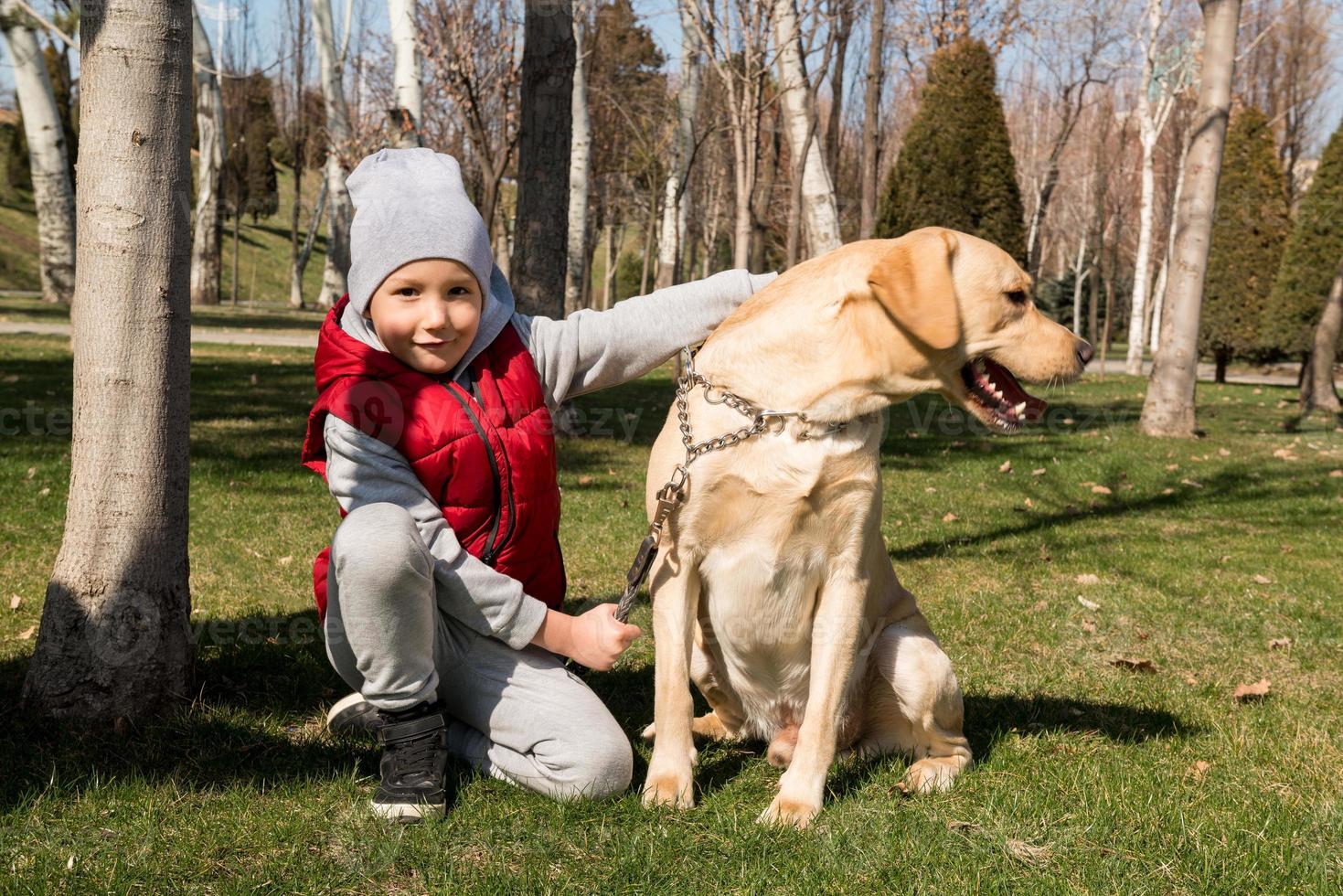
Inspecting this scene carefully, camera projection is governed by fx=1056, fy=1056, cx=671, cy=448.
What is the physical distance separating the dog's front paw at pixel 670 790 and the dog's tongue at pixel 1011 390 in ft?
4.20

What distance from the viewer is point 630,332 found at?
2.97 metres

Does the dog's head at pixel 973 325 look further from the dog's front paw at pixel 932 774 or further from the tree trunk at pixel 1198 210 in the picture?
the tree trunk at pixel 1198 210

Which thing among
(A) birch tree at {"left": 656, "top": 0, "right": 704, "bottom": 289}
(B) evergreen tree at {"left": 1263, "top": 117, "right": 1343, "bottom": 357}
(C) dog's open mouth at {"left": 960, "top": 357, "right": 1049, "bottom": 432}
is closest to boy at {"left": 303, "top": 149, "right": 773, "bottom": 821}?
(C) dog's open mouth at {"left": 960, "top": 357, "right": 1049, "bottom": 432}

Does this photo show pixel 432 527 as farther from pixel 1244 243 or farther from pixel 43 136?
pixel 1244 243

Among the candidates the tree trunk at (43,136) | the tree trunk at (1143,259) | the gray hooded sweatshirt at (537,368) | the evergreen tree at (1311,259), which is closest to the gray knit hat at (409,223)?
the gray hooded sweatshirt at (537,368)

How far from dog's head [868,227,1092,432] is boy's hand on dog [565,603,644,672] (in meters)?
0.94

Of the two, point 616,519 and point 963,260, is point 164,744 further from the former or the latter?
point 616,519

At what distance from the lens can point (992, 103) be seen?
762 inches

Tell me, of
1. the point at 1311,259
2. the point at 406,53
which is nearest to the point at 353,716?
the point at 406,53

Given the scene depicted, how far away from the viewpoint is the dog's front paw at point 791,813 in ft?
8.43

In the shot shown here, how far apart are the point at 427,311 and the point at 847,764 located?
169 cm

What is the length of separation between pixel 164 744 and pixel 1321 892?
2.91 metres

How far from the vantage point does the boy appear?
255cm

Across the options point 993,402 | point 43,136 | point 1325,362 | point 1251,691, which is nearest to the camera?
point 993,402
